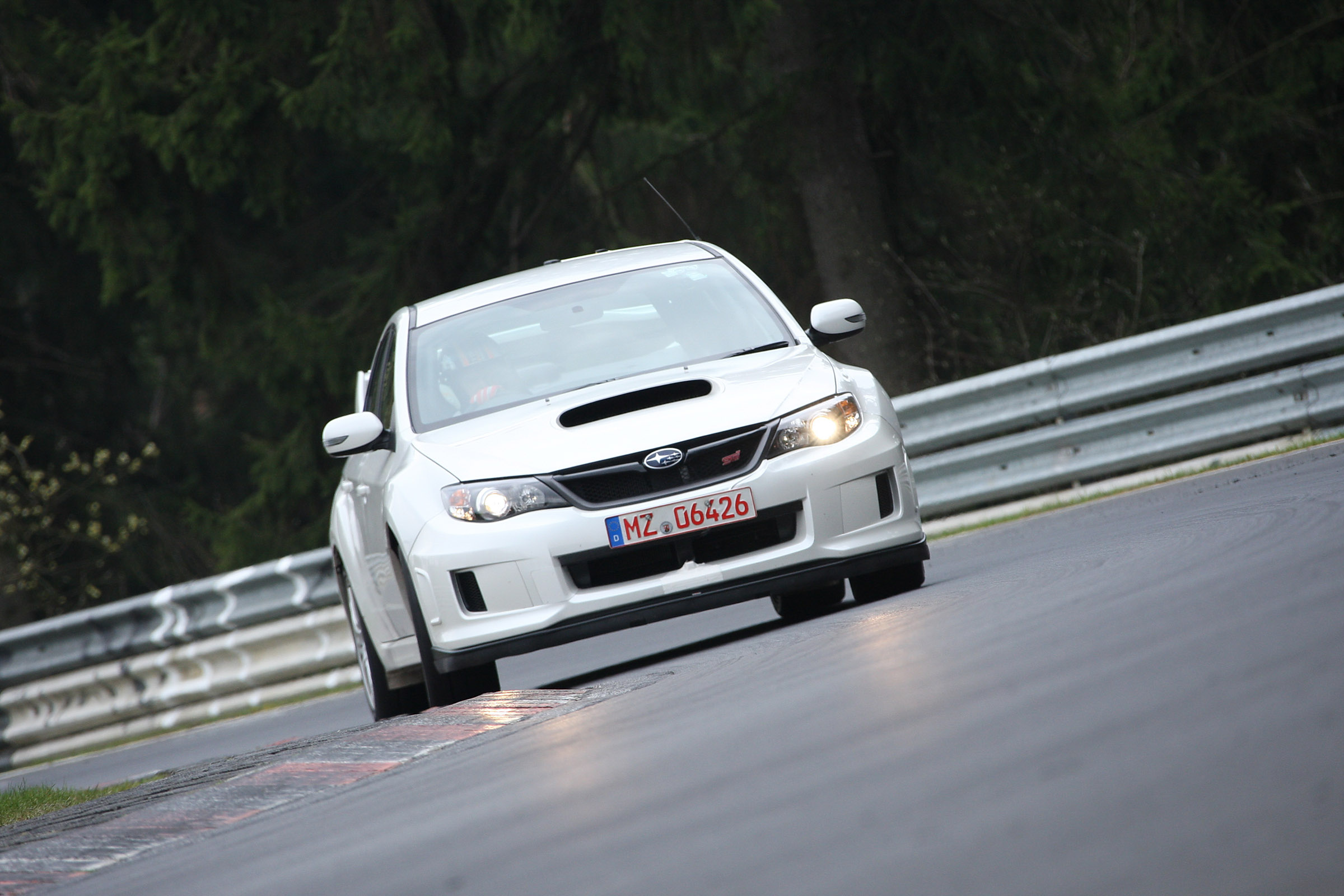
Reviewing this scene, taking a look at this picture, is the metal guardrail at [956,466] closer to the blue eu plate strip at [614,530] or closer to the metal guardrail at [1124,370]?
the metal guardrail at [1124,370]

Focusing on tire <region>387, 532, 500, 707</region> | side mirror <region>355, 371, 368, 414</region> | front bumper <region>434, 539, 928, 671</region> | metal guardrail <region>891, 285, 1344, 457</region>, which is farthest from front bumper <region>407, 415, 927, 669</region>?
metal guardrail <region>891, 285, 1344, 457</region>

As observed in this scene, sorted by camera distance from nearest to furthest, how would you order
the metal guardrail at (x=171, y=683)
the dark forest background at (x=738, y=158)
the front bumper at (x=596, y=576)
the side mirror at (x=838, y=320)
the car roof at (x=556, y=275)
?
the front bumper at (x=596, y=576), the side mirror at (x=838, y=320), the car roof at (x=556, y=275), the metal guardrail at (x=171, y=683), the dark forest background at (x=738, y=158)

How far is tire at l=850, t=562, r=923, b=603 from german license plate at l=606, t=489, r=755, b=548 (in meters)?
0.93

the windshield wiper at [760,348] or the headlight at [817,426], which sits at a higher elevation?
the windshield wiper at [760,348]

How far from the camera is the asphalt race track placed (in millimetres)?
2861

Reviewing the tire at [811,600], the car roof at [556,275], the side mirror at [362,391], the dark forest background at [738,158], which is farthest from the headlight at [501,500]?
the dark forest background at [738,158]

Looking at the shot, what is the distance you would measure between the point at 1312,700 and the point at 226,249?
53.4 feet

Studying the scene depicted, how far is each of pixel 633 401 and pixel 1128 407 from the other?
5867 millimetres

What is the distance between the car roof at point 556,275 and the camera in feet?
26.3

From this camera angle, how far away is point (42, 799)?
7.51 metres

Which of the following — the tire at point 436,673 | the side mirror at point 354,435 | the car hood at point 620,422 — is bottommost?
the tire at point 436,673

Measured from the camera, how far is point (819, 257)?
16.7m

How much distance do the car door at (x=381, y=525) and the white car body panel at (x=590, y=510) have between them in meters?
0.02

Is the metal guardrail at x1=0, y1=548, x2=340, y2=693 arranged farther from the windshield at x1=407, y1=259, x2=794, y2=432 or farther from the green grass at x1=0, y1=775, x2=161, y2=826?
the windshield at x1=407, y1=259, x2=794, y2=432
